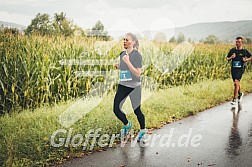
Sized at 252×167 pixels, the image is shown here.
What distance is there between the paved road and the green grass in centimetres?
41

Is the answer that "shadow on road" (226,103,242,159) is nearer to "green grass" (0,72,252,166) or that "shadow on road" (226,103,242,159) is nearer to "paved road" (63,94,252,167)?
"paved road" (63,94,252,167)

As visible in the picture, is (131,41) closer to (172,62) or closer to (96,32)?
(96,32)

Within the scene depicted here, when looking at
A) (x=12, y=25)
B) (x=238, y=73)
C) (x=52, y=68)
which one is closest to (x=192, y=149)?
(x=52, y=68)

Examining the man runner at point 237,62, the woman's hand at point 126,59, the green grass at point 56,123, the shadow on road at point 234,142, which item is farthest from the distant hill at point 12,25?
the shadow on road at point 234,142

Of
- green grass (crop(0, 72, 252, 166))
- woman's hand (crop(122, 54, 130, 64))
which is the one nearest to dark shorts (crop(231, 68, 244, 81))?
Answer: green grass (crop(0, 72, 252, 166))

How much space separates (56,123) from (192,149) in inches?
108

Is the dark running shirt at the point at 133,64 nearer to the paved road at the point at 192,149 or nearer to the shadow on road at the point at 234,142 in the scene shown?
the paved road at the point at 192,149

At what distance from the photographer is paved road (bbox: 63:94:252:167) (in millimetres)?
4992

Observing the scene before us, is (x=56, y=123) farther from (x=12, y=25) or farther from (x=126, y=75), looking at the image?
(x=12, y=25)

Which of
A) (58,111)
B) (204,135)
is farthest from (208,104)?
(58,111)

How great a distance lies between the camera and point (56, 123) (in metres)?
6.45

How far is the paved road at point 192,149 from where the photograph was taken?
499cm

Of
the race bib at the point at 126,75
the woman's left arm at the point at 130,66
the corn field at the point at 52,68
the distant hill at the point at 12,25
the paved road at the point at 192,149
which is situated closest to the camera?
the paved road at the point at 192,149

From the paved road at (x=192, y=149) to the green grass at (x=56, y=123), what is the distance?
41 centimetres
